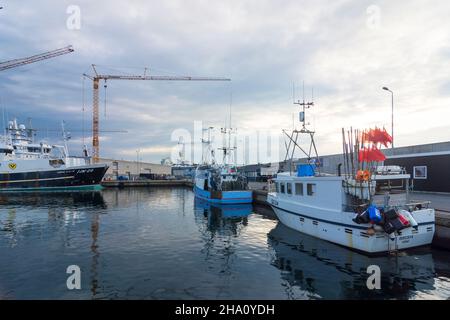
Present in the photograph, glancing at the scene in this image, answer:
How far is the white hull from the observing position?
1570 cm

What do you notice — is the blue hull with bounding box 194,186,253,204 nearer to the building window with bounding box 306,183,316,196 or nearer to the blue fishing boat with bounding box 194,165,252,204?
the blue fishing boat with bounding box 194,165,252,204

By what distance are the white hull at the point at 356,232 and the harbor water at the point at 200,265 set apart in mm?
528

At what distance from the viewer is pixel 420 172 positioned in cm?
2955

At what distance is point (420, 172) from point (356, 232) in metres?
18.0

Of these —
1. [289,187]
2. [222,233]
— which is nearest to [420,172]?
[289,187]

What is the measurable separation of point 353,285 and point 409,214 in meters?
5.69

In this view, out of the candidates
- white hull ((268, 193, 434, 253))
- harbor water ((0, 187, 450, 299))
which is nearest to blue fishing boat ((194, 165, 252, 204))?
harbor water ((0, 187, 450, 299))

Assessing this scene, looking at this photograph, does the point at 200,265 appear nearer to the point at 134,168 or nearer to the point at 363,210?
the point at 363,210

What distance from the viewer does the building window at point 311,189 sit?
2003 centimetres

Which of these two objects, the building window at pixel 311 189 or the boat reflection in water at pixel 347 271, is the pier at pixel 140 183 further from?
the boat reflection in water at pixel 347 271

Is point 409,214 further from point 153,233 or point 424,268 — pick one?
point 153,233

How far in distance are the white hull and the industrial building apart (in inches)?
3665

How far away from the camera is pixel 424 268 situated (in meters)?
14.2
